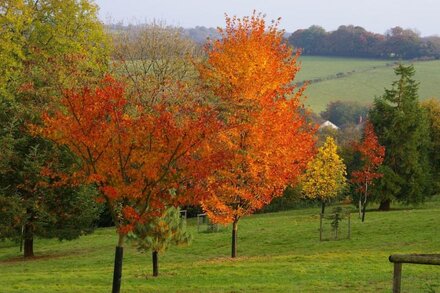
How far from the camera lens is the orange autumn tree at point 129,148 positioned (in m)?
17.5

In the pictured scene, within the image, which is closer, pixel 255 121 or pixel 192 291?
pixel 192 291

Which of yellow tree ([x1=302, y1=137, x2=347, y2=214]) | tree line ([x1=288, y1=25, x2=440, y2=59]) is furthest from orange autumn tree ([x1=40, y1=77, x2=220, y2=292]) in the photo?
tree line ([x1=288, y1=25, x2=440, y2=59])

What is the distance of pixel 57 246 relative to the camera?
44844 mm

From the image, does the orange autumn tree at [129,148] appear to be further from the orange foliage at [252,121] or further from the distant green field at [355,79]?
the distant green field at [355,79]

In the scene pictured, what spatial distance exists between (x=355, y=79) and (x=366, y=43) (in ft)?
61.0

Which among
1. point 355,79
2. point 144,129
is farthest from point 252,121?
point 355,79

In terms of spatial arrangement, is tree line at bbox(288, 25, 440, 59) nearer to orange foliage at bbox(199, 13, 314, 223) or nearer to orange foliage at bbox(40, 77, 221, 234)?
orange foliage at bbox(199, 13, 314, 223)

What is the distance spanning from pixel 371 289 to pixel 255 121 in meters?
10.6

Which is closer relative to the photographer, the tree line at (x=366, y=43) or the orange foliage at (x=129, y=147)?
the orange foliage at (x=129, y=147)

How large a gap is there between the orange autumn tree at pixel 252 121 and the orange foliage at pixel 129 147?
806 centimetres

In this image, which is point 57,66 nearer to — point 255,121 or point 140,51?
point 140,51

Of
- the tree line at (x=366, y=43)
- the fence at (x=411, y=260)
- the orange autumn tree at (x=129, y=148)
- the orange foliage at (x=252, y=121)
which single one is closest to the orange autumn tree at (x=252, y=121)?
the orange foliage at (x=252, y=121)

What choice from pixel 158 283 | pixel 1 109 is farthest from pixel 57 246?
pixel 158 283

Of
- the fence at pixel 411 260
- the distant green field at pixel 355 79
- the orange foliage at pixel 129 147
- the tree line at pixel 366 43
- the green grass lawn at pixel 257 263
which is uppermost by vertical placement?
the tree line at pixel 366 43
